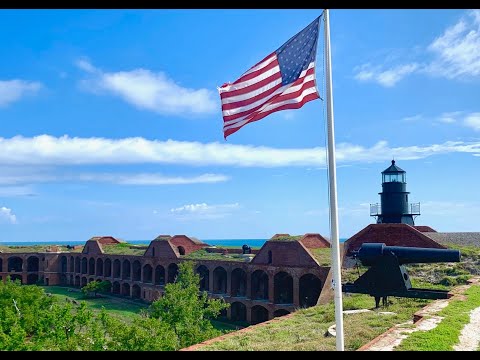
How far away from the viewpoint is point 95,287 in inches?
1818

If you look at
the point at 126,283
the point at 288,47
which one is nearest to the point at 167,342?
the point at 288,47

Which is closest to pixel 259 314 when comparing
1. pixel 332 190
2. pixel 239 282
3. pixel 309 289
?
pixel 239 282

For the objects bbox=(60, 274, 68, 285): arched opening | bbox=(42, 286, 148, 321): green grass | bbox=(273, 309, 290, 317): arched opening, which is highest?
bbox=(273, 309, 290, 317): arched opening

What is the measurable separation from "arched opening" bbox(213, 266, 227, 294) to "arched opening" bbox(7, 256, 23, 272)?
119ft

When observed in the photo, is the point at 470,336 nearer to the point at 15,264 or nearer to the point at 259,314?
the point at 259,314

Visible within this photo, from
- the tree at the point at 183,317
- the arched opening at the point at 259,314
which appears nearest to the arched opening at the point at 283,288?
the arched opening at the point at 259,314

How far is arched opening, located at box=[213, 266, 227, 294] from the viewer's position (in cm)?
3547

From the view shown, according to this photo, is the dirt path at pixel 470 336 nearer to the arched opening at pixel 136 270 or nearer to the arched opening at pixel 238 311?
the arched opening at pixel 238 311

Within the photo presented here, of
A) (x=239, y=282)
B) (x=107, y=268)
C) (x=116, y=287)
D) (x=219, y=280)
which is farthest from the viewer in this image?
(x=107, y=268)

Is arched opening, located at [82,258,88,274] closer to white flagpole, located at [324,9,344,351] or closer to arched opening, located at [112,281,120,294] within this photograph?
arched opening, located at [112,281,120,294]

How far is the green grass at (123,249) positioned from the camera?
4728 centimetres

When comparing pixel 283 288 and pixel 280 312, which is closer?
pixel 280 312

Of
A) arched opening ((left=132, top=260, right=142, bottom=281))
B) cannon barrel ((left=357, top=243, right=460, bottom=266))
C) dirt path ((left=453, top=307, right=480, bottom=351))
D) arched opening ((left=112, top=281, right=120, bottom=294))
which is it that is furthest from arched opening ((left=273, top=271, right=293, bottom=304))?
arched opening ((left=112, top=281, right=120, bottom=294))

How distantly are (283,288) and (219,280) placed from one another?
6.71 meters
